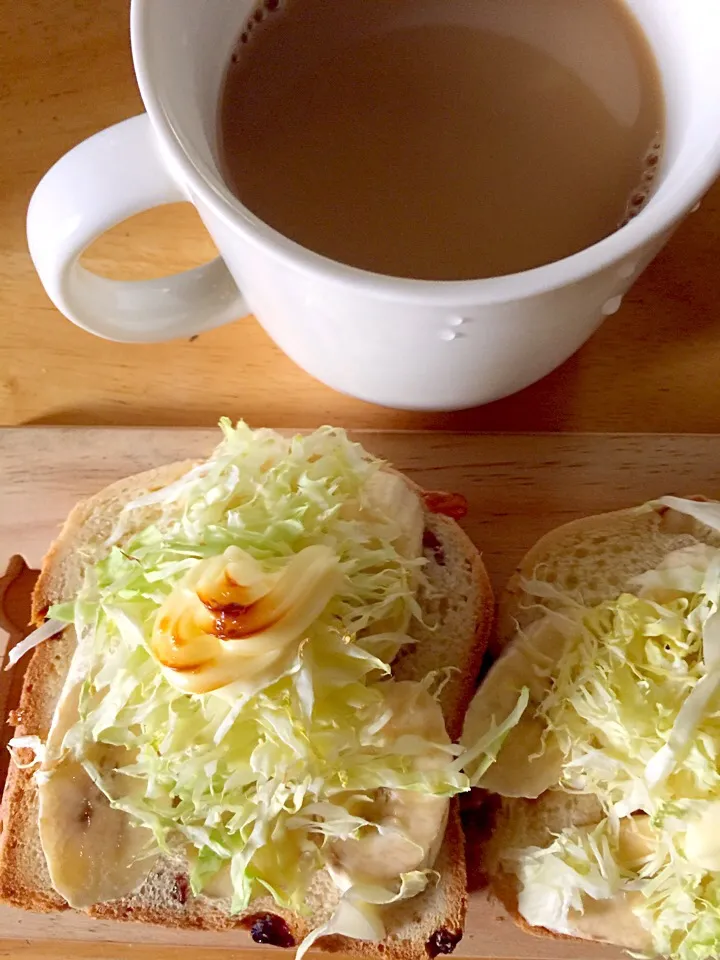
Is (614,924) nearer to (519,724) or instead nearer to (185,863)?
(519,724)

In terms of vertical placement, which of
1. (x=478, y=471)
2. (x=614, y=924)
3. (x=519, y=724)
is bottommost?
(x=614, y=924)

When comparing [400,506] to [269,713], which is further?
[400,506]

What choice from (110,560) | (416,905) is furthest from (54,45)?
(416,905)

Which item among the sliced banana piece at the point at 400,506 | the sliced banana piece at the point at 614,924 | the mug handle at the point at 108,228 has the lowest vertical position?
the sliced banana piece at the point at 614,924

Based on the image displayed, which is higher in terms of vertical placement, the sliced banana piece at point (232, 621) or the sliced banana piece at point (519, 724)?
the sliced banana piece at point (232, 621)

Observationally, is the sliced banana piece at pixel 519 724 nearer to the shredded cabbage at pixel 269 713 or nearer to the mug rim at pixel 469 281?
the shredded cabbage at pixel 269 713

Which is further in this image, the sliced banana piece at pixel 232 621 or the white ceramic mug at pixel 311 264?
the sliced banana piece at pixel 232 621

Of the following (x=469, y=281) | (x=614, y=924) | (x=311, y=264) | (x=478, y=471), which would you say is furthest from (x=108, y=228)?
(x=614, y=924)

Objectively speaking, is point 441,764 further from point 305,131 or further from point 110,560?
point 305,131

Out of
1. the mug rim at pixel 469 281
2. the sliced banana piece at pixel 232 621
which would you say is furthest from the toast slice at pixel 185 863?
the mug rim at pixel 469 281
